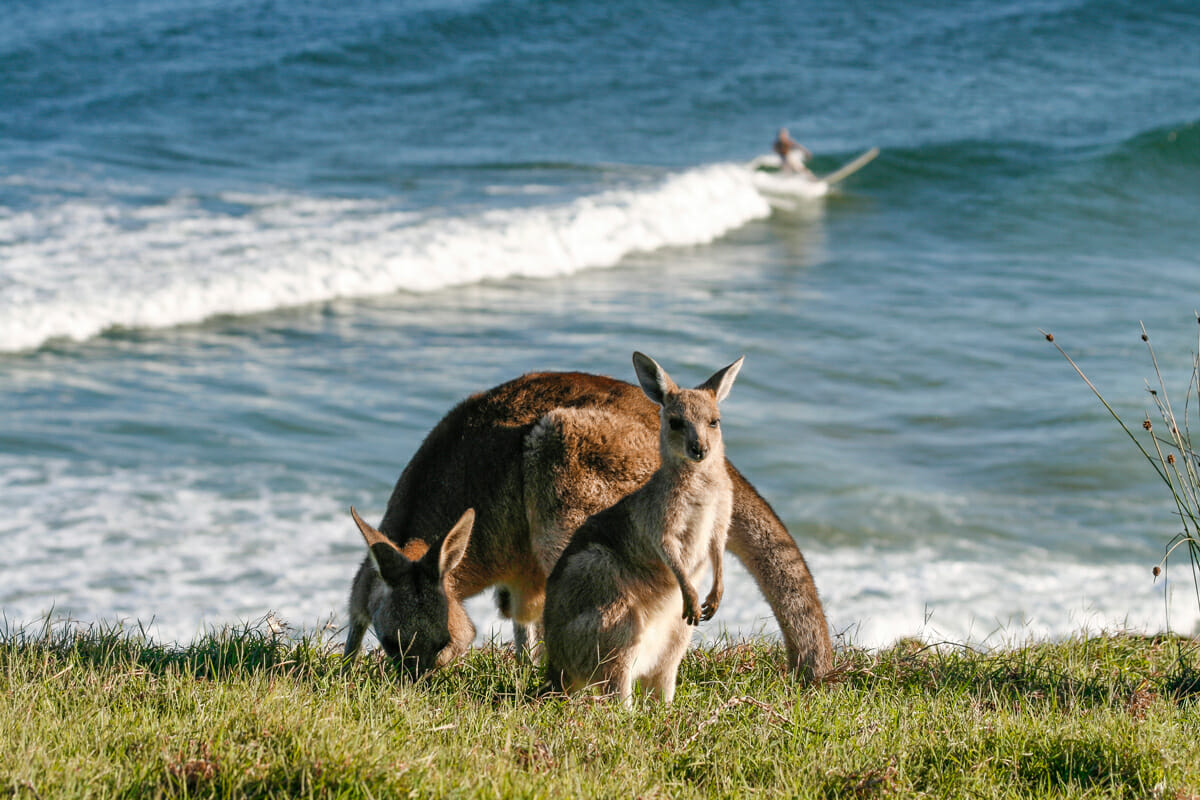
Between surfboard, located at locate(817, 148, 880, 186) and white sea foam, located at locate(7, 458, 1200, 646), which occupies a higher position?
surfboard, located at locate(817, 148, 880, 186)

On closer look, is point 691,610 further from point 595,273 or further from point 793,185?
point 793,185

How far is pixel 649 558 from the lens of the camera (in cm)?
392

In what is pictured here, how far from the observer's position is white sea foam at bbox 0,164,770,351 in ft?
42.9

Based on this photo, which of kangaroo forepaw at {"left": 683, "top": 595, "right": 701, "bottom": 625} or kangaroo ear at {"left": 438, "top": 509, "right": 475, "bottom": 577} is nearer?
kangaroo forepaw at {"left": 683, "top": 595, "right": 701, "bottom": 625}

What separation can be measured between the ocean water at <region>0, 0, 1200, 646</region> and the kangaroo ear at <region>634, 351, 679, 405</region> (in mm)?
1787

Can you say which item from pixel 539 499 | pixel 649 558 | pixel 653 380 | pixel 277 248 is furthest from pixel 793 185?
pixel 649 558

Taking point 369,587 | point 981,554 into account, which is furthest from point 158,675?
point 981,554

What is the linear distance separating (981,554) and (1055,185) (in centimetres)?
1323

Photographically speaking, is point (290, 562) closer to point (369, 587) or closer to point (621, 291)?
point (369, 587)

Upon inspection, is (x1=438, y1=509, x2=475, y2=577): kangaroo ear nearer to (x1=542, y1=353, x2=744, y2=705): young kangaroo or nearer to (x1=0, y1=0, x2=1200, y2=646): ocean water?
(x1=542, y1=353, x2=744, y2=705): young kangaroo

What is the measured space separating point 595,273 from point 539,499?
11.8m

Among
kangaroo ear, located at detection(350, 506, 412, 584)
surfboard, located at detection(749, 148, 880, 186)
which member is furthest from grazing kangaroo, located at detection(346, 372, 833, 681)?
surfboard, located at detection(749, 148, 880, 186)

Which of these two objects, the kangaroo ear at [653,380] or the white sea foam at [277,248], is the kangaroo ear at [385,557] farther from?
the white sea foam at [277,248]

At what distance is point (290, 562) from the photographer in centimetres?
755
